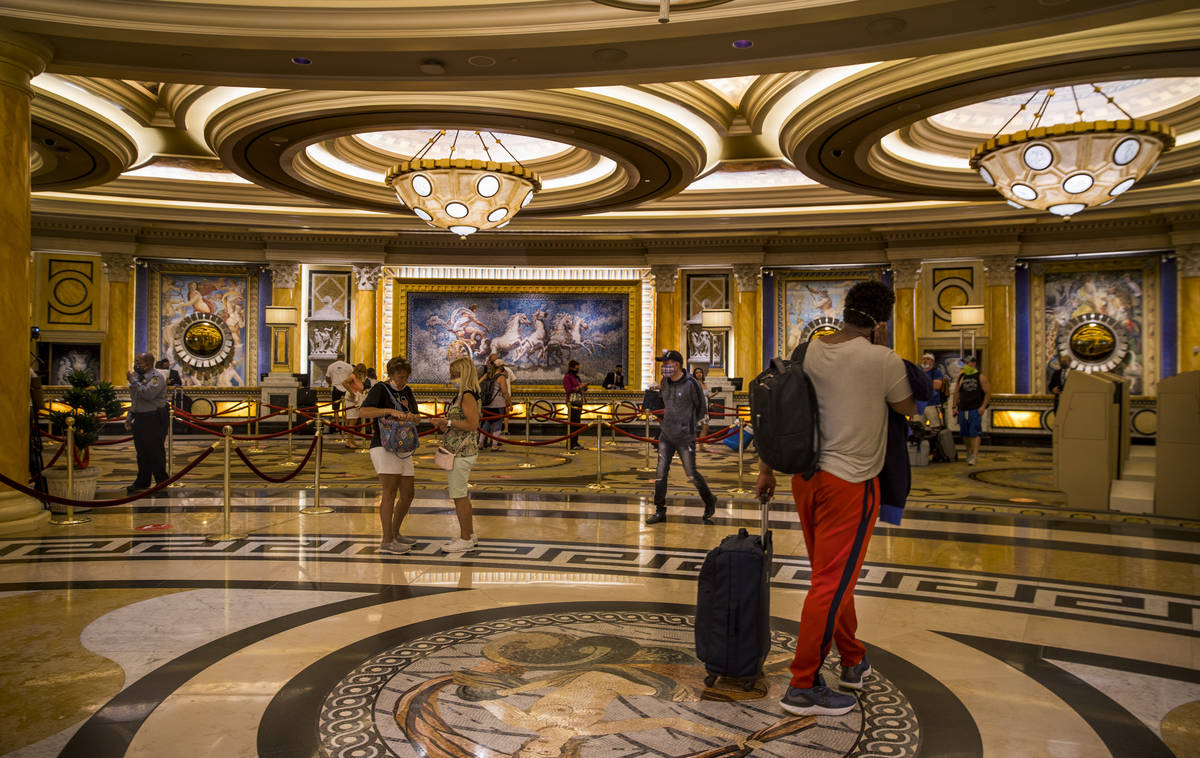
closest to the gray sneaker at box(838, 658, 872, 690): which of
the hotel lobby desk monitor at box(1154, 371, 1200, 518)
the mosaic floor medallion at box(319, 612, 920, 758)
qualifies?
the mosaic floor medallion at box(319, 612, 920, 758)

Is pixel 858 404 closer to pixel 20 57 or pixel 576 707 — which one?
pixel 576 707

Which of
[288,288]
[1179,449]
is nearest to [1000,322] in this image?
[1179,449]

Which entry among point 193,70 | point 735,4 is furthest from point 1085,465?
point 193,70

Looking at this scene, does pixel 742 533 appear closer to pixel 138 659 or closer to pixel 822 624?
pixel 822 624

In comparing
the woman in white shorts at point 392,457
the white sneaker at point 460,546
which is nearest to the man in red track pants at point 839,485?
the white sneaker at point 460,546

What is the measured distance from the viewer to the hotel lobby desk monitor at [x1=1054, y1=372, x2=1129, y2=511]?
28.5 feet

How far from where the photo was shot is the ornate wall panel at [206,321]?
59.8ft

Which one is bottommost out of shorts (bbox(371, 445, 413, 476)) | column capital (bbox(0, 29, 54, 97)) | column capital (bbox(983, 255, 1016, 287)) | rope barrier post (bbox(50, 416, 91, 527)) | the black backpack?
rope barrier post (bbox(50, 416, 91, 527))

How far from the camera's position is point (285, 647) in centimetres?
402

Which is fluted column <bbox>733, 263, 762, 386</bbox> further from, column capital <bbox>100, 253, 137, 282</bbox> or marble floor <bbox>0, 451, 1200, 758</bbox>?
column capital <bbox>100, 253, 137, 282</bbox>

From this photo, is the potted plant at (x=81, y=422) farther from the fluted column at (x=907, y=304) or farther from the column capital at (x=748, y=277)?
the fluted column at (x=907, y=304)

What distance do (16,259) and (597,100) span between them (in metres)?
6.23

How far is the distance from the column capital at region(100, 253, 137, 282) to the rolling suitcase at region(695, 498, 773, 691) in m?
17.4

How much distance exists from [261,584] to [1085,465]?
8.00 metres
